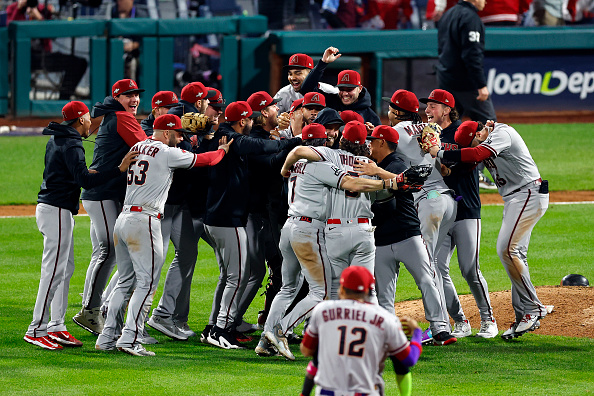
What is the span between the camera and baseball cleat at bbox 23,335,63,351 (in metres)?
7.39

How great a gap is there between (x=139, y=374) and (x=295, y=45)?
467 inches

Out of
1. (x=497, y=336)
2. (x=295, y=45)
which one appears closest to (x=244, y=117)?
(x=497, y=336)

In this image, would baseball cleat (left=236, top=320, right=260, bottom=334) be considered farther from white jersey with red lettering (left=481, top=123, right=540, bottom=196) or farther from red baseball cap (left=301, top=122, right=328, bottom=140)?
white jersey with red lettering (left=481, top=123, right=540, bottom=196)

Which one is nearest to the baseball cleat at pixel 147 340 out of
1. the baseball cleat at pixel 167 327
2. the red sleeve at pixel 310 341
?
the baseball cleat at pixel 167 327

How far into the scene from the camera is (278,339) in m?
7.13

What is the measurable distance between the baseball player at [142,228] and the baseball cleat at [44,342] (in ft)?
1.11

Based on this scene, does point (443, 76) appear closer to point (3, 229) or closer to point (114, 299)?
point (3, 229)

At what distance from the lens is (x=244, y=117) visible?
7.74 metres

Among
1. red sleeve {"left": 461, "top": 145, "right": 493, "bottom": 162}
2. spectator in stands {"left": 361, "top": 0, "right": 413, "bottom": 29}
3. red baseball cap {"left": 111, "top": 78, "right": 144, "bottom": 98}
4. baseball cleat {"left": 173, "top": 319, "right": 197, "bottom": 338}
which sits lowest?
baseball cleat {"left": 173, "top": 319, "right": 197, "bottom": 338}

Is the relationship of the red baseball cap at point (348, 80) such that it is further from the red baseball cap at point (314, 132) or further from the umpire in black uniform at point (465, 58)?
the umpire in black uniform at point (465, 58)

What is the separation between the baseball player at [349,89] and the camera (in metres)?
8.62

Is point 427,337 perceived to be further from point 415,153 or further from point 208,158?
point 208,158

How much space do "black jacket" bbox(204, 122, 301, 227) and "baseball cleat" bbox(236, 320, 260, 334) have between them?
1045 mm

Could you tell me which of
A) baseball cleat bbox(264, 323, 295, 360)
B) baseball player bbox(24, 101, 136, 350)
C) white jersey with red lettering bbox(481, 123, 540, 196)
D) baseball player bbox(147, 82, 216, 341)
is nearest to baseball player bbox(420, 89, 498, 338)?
white jersey with red lettering bbox(481, 123, 540, 196)
